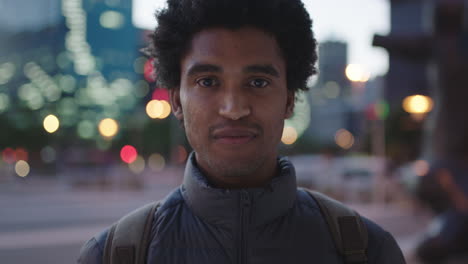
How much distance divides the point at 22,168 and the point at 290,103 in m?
38.6

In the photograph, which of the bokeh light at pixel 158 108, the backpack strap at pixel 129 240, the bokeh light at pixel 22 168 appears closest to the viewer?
the backpack strap at pixel 129 240

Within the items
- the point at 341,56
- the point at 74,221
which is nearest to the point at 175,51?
the point at 74,221

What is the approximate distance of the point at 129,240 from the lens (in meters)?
1.75

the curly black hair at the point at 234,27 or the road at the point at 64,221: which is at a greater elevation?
the curly black hair at the point at 234,27

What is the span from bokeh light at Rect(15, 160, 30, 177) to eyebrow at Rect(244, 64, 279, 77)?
1404 inches

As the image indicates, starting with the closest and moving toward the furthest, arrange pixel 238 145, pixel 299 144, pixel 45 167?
pixel 238 145, pixel 45 167, pixel 299 144

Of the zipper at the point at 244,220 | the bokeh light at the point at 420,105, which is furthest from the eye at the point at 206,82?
the bokeh light at the point at 420,105

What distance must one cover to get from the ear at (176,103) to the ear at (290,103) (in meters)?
0.44

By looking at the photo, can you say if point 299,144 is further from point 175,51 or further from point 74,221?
point 175,51

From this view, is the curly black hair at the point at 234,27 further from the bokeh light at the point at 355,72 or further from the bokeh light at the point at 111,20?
the bokeh light at the point at 111,20

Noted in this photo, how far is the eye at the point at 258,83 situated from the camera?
1.80 metres

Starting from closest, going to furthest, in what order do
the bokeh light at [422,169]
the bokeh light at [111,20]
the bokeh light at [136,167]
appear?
the bokeh light at [422,169], the bokeh light at [111,20], the bokeh light at [136,167]

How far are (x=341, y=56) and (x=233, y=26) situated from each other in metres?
154

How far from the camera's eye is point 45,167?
35625 mm
